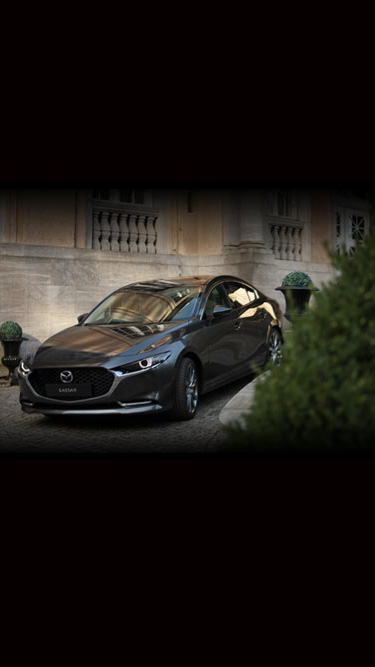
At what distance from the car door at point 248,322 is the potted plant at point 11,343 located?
8.83ft

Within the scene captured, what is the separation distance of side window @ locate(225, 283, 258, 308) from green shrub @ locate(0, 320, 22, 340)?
2.64 m

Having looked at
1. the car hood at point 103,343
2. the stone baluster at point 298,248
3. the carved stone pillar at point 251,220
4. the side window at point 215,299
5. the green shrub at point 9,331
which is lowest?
the car hood at point 103,343

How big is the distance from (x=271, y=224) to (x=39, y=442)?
342cm

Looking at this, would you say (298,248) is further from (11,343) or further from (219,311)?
(11,343)

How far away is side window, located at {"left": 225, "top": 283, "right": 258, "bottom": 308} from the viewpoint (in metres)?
6.22

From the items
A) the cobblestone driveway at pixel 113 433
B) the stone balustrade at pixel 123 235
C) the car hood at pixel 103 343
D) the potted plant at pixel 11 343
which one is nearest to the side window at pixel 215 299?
the car hood at pixel 103 343

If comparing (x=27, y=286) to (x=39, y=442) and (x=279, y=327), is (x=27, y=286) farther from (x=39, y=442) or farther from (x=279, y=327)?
(x=39, y=442)

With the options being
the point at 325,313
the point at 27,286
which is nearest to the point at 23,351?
the point at 27,286

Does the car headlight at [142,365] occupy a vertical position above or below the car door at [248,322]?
below

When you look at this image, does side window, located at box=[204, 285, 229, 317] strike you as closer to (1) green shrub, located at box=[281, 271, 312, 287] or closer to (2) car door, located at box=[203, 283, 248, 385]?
(2) car door, located at box=[203, 283, 248, 385]

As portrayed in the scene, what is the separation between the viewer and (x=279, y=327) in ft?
20.6

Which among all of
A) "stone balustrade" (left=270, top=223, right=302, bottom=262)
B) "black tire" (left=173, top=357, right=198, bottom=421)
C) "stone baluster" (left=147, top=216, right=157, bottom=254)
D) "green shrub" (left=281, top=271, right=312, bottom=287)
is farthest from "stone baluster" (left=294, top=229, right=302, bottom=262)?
"stone baluster" (left=147, top=216, right=157, bottom=254)

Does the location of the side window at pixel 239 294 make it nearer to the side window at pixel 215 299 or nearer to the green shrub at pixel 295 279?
the side window at pixel 215 299

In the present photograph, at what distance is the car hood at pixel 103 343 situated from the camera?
4.93 meters
